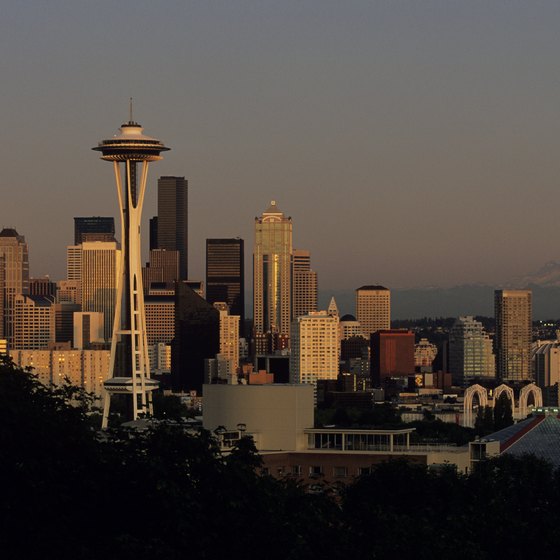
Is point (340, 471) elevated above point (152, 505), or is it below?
below

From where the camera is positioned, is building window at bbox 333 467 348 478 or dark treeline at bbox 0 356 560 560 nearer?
dark treeline at bbox 0 356 560 560

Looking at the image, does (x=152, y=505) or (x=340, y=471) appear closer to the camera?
(x=152, y=505)

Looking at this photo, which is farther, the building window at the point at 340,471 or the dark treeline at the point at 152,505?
the building window at the point at 340,471

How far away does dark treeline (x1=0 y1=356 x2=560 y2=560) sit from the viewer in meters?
45.9

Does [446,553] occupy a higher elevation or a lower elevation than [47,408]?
lower

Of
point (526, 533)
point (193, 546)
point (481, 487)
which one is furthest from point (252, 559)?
point (481, 487)

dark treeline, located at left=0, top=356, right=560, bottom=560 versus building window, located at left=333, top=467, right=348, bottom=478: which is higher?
dark treeline, located at left=0, top=356, right=560, bottom=560

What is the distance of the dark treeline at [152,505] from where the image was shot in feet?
151

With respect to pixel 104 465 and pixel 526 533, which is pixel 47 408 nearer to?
pixel 104 465

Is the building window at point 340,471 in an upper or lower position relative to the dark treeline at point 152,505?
lower

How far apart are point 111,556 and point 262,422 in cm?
5990

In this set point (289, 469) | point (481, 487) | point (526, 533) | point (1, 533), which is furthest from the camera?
point (289, 469)

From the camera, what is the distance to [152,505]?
48.1 metres

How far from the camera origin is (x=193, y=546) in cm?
4672
